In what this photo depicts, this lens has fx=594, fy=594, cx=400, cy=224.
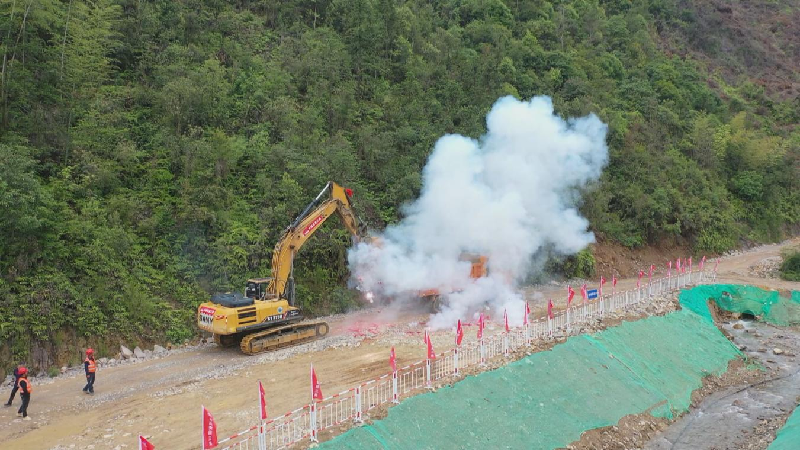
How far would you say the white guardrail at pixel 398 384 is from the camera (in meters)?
12.6

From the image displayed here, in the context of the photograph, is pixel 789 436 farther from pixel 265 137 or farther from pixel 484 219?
pixel 265 137

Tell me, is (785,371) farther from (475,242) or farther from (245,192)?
(245,192)

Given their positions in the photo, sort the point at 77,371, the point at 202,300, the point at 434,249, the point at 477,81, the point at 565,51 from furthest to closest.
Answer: the point at 565,51
the point at 477,81
the point at 434,249
the point at 202,300
the point at 77,371

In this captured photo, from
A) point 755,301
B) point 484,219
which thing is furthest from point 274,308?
point 755,301

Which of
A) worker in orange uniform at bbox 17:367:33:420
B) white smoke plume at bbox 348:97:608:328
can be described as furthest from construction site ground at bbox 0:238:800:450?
white smoke plume at bbox 348:97:608:328

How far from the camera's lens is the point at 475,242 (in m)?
24.5

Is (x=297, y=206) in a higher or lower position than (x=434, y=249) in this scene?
higher

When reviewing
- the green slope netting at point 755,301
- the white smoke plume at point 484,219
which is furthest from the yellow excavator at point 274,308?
the green slope netting at point 755,301

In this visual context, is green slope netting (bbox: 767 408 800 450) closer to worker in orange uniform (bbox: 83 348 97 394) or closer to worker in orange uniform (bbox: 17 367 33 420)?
worker in orange uniform (bbox: 83 348 97 394)

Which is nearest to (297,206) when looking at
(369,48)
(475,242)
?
(475,242)

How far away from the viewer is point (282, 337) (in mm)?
20578

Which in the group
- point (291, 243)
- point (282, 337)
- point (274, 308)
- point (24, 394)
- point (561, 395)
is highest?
point (291, 243)

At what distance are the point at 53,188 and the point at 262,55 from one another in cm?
1751

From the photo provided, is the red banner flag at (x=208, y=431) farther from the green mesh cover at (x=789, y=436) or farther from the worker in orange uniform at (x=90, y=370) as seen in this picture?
the green mesh cover at (x=789, y=436)
